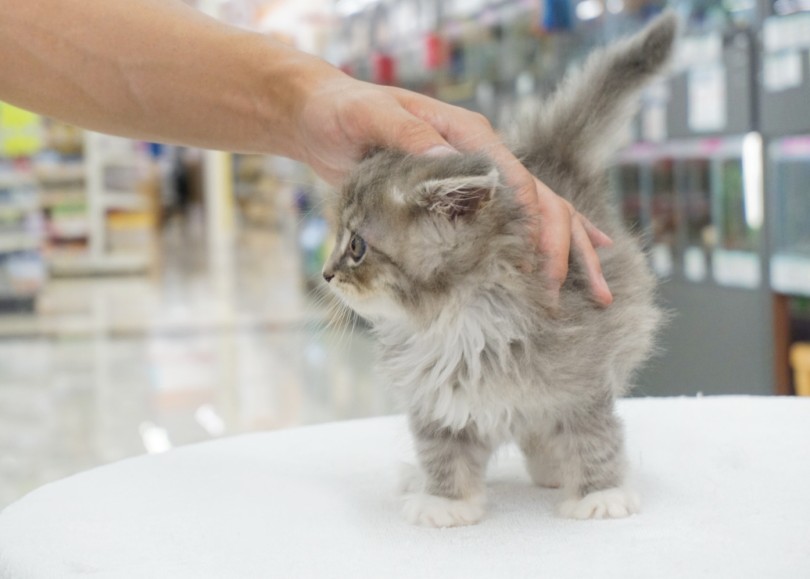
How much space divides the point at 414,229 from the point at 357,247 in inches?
4.1

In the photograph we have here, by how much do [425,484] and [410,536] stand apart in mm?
181

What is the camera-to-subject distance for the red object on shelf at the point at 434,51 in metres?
6.11

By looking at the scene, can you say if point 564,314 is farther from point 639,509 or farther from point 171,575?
point 171,575

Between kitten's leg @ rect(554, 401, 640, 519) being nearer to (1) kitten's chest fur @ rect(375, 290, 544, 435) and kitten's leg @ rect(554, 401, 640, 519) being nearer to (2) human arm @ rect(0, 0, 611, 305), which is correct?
(1) kitten's chest fur @ rect(375, 290, 544, 435)

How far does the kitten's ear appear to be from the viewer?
49.4 inches

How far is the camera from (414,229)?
1.35 metres

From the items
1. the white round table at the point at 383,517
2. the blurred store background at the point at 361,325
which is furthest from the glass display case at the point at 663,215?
the white round table at the point at 383,517

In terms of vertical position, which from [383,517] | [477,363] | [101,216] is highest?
[101,216]

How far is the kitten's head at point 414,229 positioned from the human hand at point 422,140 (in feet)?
0.11

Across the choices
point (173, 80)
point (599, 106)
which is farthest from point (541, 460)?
point (173, 80)

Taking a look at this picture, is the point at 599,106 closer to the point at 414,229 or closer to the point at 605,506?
the point at 414,229

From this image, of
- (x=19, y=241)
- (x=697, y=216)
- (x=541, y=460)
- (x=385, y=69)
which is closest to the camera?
(x=541, y=460)

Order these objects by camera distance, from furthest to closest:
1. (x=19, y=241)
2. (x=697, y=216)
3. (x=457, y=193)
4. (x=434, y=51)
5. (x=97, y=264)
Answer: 1. (x=97, y=264)
2. (x=19, y=241)
3. (x=434, y=51)
4. (x=697, y=216)
5. (x=457, y=193)

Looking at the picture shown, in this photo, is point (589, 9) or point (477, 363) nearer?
point (477, 363)
